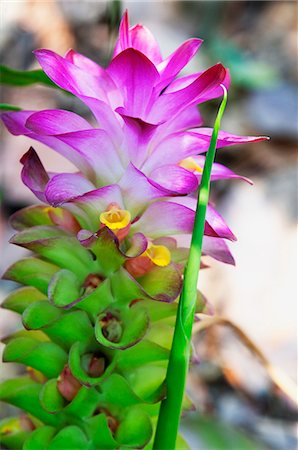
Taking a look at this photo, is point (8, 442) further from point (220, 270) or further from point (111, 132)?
point (220, 270)

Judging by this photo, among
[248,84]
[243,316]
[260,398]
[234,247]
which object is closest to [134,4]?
[248,84]

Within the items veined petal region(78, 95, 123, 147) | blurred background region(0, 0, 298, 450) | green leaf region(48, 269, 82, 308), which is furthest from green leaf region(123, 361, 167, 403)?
blurred background region(0, 0, 298, 450)

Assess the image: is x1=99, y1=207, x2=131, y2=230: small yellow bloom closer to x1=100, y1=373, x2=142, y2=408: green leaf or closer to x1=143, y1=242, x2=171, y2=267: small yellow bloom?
x1=143, y1=242, x2=171, y2=267: small yellow bloom

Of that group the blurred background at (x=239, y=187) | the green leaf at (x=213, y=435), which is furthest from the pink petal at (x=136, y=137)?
the green leaf at (x=213, y=435)

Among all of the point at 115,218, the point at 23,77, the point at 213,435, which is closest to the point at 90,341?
the point at 115,218

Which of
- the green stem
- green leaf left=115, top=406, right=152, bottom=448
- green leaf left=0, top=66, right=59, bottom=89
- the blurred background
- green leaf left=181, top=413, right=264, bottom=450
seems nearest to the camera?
the green stem

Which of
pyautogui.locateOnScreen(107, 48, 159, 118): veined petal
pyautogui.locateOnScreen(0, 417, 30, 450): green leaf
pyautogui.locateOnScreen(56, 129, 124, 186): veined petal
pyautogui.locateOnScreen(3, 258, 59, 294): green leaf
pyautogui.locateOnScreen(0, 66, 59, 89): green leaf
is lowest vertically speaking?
pyautogui.locateOnScreen(0, 417, 30, 450): green leaf
